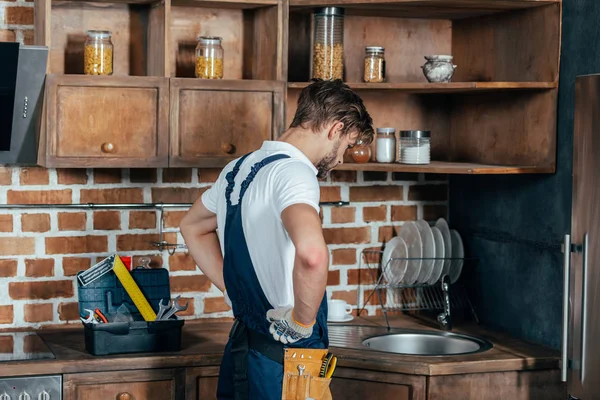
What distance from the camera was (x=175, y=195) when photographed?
3.48 metres

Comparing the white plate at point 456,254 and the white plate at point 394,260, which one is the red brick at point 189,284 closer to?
the white plate at point 394,260

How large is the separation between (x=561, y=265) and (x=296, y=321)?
1.14 m

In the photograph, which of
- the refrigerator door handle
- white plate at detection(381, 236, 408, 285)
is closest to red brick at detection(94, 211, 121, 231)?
white plate at detection(381, 236, 408, 285)

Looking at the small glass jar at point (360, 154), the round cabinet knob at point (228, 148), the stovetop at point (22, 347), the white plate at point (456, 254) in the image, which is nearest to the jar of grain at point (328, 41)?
the small glass jar at point (360, 154)

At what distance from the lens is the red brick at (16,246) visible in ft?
10.7

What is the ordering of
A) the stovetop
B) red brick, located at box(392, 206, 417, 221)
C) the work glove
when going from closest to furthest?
the work glove < the stovetop < red brick, located at box(392, 206, 417, 221)

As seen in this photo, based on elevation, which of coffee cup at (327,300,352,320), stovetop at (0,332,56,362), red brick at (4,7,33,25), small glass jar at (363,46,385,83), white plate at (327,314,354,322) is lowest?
stovetop at (0,332,56,362)

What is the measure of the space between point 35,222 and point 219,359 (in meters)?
0.87

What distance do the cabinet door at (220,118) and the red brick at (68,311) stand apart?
70cm

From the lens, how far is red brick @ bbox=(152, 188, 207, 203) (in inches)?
136

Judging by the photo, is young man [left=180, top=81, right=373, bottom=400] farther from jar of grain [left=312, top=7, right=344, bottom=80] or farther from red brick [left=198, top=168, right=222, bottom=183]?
red brick [left=198, top=168, right=222, bottom=183]

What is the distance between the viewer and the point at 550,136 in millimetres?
3098

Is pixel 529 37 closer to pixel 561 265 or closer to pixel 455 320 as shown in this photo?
pixel 561 265

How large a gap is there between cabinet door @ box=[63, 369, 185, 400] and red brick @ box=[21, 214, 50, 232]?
66cm
